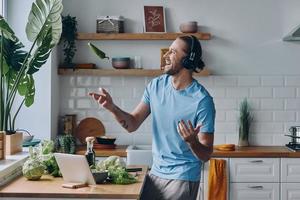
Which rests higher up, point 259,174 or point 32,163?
point 32,163

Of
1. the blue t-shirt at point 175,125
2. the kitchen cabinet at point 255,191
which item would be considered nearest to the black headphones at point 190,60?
the blue t-shirt at point 175,125

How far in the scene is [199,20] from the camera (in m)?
5.39

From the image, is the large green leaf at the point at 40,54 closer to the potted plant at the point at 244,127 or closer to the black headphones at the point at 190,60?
the black headphones at the point at 190,60

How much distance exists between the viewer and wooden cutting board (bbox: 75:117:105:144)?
5.35 metres

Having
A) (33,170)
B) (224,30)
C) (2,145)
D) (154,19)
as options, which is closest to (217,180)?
(224,30)

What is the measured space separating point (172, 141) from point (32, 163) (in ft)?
2.51

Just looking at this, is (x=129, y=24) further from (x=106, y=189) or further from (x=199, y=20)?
(x=106, y=189)

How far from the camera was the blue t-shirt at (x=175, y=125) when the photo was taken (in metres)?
2.92

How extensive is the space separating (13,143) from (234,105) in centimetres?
254

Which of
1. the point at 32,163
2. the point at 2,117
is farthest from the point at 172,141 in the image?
the point at 2,117

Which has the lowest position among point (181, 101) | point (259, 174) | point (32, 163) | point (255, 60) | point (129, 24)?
point (259, 174)

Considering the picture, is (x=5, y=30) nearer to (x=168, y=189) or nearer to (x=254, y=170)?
(x=168, y=189)

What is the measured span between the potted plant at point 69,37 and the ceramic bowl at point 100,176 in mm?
2571

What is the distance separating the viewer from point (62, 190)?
8.52 feet
